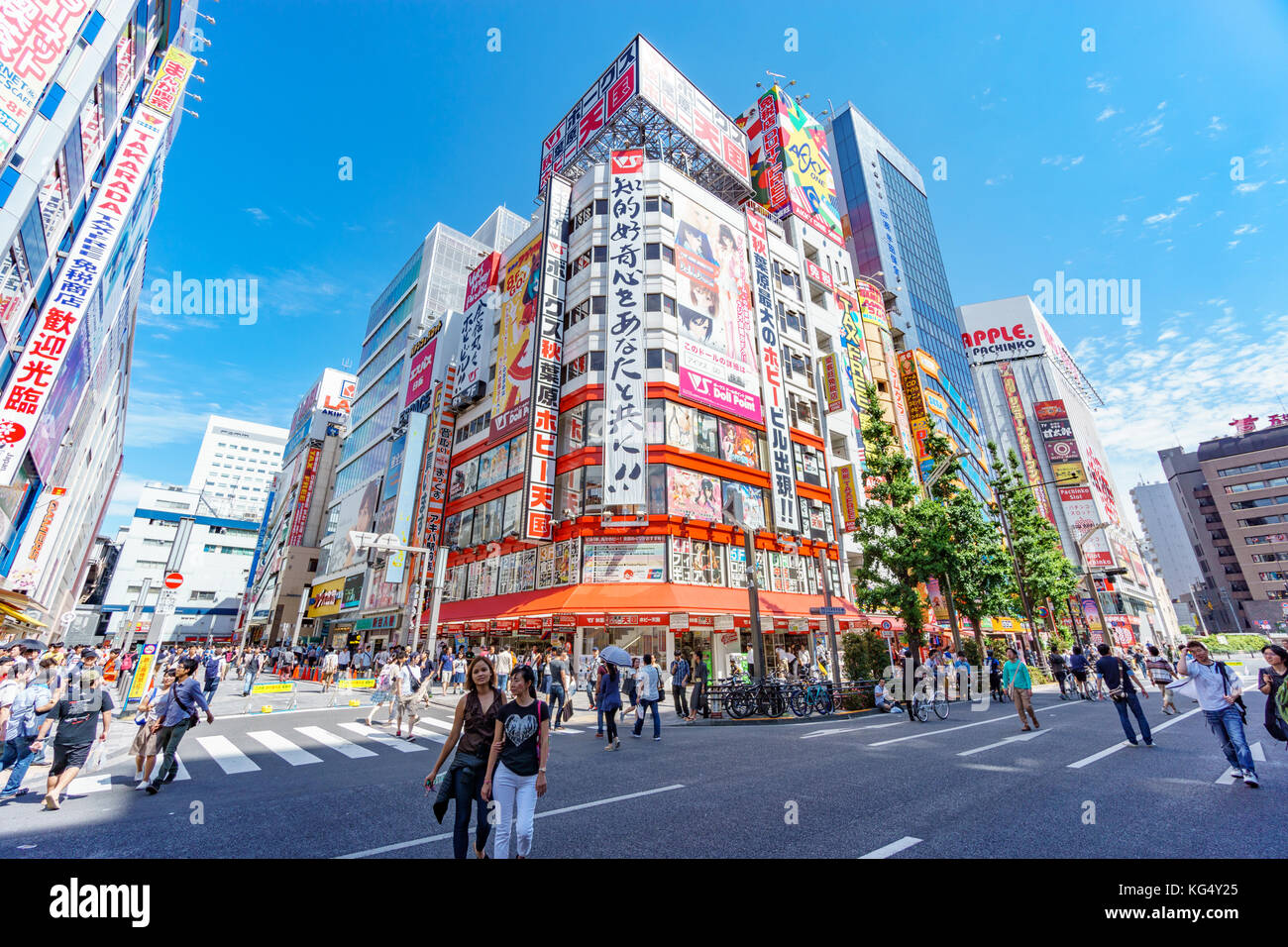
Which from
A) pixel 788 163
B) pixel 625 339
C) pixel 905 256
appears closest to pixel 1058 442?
pixel 905 256

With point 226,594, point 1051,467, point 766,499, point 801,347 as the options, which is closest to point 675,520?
point 766,499

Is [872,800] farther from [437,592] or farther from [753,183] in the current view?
[753,183]

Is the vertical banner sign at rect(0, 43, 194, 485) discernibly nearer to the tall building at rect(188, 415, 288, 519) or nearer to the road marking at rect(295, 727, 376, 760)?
the road marking at rect(295, 727, 376, 760)

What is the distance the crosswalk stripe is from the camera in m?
11.4

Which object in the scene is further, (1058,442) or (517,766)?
(1058,442)

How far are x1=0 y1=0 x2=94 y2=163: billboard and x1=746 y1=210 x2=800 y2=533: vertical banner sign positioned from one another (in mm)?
28554

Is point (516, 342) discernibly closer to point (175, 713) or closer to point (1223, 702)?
point (175, 713)

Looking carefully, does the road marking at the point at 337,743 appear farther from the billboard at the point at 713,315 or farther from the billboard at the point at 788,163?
the billboard at the point at 788,163

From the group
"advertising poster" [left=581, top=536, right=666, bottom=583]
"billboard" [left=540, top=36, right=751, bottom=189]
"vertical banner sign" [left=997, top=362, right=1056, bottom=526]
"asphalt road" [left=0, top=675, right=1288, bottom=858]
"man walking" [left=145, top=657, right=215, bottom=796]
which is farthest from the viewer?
"vertical banner sign" [left=997, top=362, right=1056, bottom=526]

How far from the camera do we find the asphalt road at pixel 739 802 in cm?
501

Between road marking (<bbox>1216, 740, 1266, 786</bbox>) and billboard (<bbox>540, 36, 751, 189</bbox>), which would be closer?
road marking (<bbox>1216, 740, 1266, 786</bbox>)

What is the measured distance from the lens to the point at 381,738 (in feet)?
41.5

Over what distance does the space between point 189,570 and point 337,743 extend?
8037 centimetres

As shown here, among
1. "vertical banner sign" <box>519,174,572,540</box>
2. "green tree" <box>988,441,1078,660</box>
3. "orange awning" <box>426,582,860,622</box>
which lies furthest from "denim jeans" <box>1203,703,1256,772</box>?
"vertical banner sign" <box>519,174,572,540</box>
